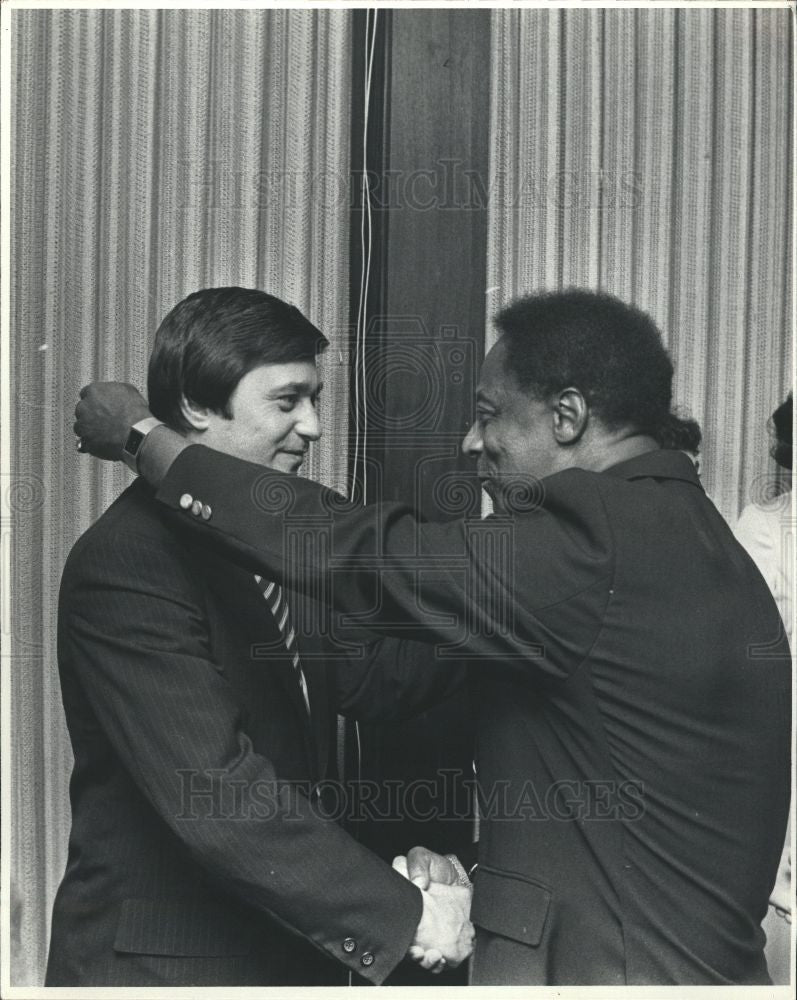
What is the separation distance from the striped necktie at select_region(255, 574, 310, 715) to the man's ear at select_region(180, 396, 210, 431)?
0.91ft

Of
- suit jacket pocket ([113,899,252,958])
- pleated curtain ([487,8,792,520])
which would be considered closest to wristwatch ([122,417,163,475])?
suit jacket pocket ([113,899,252,958])

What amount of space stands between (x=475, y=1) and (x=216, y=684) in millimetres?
1372

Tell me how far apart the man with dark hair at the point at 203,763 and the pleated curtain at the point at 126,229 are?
15.9 inches

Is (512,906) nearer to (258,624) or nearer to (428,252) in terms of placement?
(258,624)

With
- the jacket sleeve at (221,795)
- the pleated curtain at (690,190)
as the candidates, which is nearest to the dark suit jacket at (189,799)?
the jacket sleeve at (221,795)

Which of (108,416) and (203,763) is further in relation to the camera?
(108,416)

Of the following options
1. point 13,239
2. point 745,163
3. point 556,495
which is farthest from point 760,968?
point 13,239

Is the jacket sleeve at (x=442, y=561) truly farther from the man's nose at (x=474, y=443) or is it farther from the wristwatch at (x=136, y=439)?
the man's nose at (x=474, y=443)

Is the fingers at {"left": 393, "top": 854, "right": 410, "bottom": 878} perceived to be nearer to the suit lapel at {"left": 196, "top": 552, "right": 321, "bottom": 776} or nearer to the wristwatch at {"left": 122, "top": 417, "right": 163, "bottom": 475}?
the suit lapel at {"left": 196, "top": 552, "right": 321, "bottom": 776}

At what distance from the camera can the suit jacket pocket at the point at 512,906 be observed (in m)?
1.73

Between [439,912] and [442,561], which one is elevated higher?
[442,561]

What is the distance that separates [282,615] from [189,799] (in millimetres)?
452

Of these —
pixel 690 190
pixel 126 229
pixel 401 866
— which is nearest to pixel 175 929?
pixel 401 866

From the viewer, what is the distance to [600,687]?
166 cm
